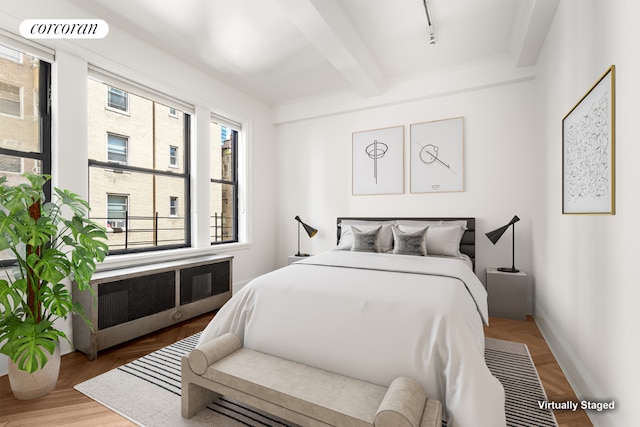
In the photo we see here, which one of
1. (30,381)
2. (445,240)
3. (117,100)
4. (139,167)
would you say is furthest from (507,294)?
(117,100)

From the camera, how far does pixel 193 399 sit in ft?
5.29

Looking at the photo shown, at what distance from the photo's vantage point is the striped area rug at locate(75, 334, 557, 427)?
5.19 feet

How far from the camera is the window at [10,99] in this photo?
2195 mm

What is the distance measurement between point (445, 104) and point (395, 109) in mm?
636

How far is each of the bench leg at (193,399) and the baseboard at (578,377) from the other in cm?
208

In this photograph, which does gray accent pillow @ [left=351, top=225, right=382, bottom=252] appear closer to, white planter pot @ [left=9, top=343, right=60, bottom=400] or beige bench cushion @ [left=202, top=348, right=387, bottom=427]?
beige bench cushion @ [left=202, top=348, right=387, bottom=427]

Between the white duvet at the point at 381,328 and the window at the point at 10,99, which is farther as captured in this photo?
the window at the point at 10,99

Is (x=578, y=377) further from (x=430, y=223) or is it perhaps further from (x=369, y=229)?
(x=369, y=229)

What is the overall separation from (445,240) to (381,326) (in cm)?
199

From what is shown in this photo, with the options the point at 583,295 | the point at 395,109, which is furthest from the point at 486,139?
the point at 583,295

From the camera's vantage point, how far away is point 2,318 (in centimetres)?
173

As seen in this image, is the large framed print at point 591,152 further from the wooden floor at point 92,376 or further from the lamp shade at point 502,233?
the wooden floor at point 92,376

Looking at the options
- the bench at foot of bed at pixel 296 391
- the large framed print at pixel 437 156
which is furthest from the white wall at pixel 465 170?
the bench at foot of bed at pixel 296 391

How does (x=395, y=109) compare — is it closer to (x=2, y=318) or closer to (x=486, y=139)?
(x=486, y=139)
